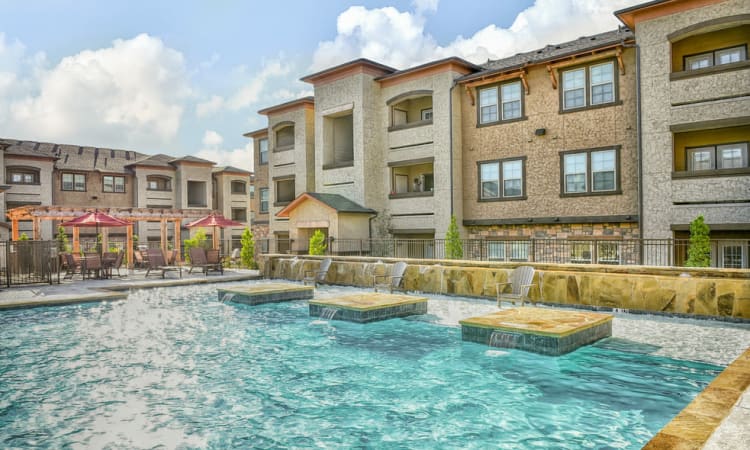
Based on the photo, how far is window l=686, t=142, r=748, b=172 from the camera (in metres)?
16.3

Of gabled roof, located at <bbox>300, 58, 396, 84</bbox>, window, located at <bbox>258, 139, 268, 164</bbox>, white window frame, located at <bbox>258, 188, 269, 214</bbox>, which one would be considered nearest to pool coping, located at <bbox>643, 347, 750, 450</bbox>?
gabled roof, located at <bbox>300, 58, 396, 84</bbox>

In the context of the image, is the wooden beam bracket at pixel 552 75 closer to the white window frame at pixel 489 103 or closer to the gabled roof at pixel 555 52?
the gabled roof at pixel 555 52

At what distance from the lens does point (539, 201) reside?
64.4 ft

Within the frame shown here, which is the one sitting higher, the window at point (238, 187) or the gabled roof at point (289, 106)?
the gabled roof at point (289, 106)

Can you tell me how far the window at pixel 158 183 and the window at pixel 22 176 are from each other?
7.74 metres

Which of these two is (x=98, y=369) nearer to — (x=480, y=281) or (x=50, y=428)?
(x=50, y=428)

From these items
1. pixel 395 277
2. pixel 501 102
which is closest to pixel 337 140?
pixel 501 102

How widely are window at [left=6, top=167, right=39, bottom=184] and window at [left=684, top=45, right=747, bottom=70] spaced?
39.3 m

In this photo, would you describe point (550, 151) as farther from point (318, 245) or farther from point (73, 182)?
point (73, 182)

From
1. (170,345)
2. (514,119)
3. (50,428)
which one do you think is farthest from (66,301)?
(514,119)

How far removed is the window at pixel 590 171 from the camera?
18.0 m

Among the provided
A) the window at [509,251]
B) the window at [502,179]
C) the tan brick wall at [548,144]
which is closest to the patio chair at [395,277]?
the window at [509,251]

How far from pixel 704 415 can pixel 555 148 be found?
16.0m

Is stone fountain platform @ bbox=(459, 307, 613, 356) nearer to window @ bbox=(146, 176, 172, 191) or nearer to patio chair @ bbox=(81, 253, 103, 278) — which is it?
patio chair @ bbox=(81, 253, 103, 278)
